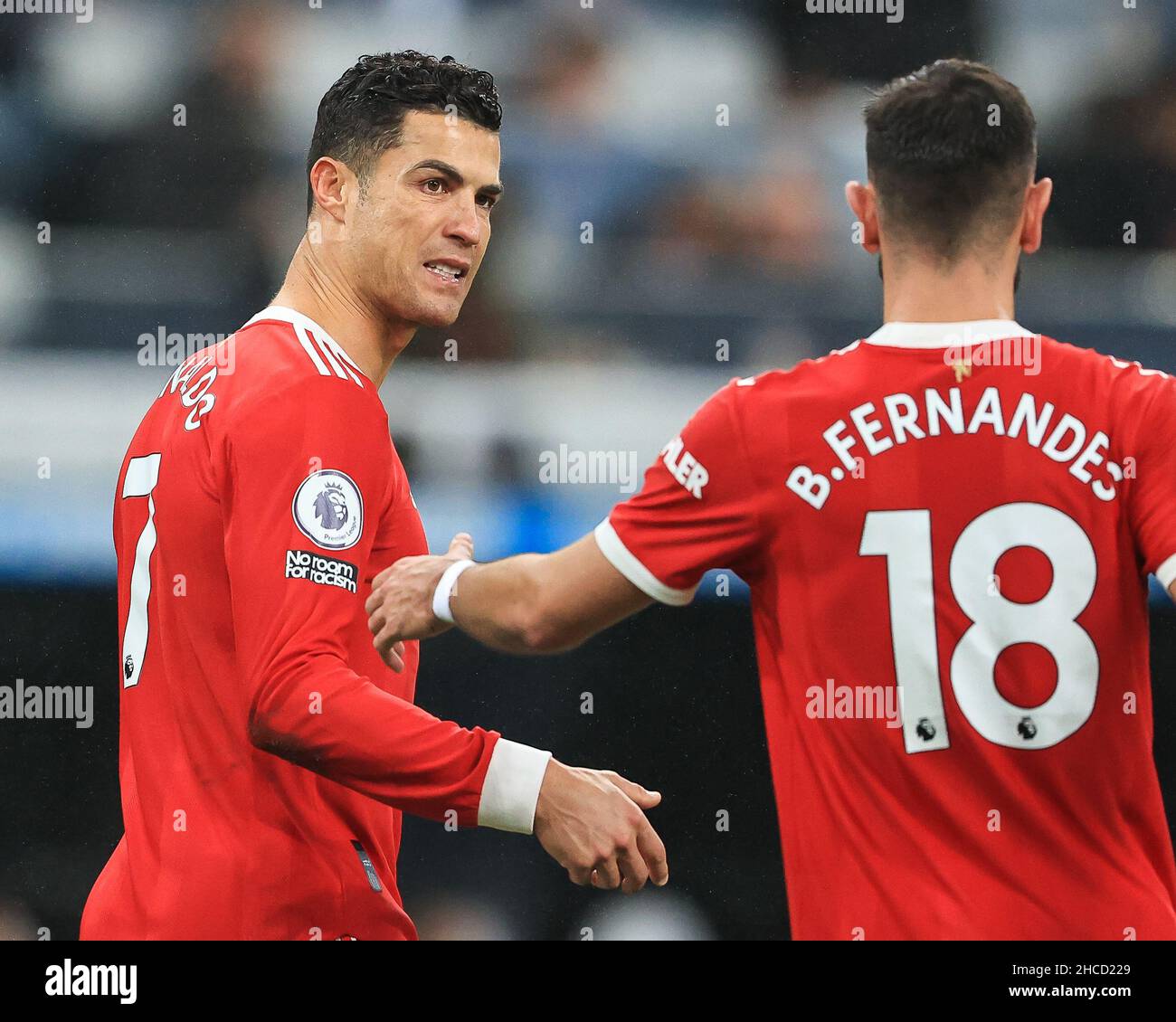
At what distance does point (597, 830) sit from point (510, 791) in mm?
141

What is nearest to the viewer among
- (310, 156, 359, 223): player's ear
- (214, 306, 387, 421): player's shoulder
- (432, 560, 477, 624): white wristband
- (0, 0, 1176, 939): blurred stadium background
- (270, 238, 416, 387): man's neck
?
(432, 560, 477, 624): white wristband

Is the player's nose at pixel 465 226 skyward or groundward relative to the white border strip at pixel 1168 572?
skyward

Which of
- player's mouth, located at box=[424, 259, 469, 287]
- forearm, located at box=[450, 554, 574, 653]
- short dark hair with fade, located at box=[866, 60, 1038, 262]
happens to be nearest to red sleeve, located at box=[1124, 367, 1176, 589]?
short dark hair with fade, located at box=[866, 60, 1038, 262]

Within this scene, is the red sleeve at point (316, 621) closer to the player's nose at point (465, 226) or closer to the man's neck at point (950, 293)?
the player's nose at point (465, 226)

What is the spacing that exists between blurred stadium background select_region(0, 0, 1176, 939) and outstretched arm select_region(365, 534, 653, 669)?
2.70 m

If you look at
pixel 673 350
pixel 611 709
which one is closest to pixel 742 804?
pixel 611 709

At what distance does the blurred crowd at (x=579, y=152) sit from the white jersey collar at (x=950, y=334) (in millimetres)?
3203

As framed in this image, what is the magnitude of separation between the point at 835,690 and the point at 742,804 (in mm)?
3092

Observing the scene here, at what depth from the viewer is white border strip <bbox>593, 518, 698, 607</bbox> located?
190 centimetres

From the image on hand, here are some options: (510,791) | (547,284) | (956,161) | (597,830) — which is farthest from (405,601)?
(547,284)

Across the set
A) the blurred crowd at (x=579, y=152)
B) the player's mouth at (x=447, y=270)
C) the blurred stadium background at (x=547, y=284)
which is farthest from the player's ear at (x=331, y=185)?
the blurred crowd at (x=579, y=152)

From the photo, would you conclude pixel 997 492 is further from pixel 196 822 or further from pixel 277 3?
pixel 277 3

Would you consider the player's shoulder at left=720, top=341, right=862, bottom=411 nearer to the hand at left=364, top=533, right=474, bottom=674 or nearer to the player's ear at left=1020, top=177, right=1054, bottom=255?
the player's ear at left=1020, top=177, right=1054, bottom=255

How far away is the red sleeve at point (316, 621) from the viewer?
2076 mm
